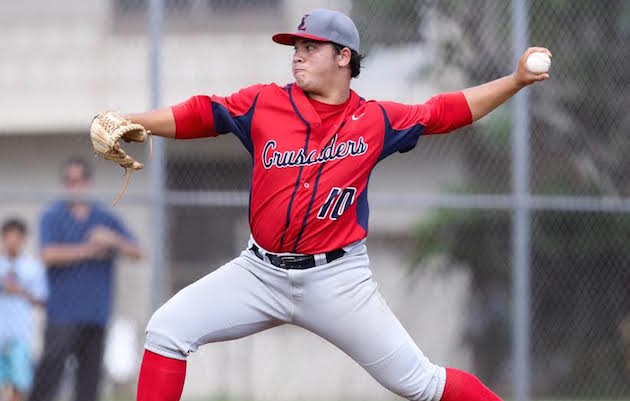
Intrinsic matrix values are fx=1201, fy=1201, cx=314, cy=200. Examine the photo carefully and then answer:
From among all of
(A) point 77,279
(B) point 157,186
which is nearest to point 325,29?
(B) point 157,186

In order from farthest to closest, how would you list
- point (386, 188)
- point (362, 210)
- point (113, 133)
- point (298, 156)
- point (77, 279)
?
point (386, 188) < point (77, 279) < point (362, 210) < point (298, 156) < point (113, 133)

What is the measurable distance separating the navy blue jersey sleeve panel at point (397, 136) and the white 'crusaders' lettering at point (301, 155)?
0.57ft

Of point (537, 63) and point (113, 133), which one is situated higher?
point (537, 63)

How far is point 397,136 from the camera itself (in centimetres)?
446

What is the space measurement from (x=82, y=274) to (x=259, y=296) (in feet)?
9.48

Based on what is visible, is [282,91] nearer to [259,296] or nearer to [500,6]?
[259,296]

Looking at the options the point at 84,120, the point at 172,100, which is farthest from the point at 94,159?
the point at 172,100

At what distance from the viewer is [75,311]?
22.7ft

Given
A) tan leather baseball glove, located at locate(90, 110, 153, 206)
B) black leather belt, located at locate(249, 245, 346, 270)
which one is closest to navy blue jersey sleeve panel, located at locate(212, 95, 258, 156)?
tan leather baseball glove, located at locate(90, 110, 153, 206)

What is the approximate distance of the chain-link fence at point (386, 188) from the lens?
23.2 ft

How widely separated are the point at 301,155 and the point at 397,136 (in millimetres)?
398

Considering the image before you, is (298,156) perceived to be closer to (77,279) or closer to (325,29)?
(325,29)

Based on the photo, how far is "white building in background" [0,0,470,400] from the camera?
7.15 meters

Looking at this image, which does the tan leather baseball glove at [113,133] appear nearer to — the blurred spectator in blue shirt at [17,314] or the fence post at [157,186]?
→ the fence post at [157,186]
